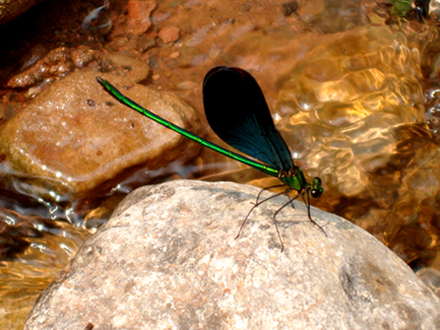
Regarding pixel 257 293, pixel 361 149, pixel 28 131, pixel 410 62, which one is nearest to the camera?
pixel 257 293

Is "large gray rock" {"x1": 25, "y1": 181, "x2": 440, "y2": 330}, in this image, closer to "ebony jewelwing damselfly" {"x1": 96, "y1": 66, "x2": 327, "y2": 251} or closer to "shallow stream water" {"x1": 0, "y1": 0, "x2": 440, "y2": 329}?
"ebony jewelwing damselfly" {"x1": 96, "y1": 66, "x2": 327, "y2": 251}

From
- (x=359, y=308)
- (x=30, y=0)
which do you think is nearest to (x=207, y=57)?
(x=30, y=0)

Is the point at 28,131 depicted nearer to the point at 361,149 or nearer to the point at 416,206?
the point at 361,149

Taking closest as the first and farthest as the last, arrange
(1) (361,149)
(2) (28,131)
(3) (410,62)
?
(2) (28,131), (1) (361,149), (3) (410,62)

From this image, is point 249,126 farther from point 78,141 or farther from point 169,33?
point 169,33

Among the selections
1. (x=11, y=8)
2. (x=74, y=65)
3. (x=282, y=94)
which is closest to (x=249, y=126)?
(x=282, y=94)

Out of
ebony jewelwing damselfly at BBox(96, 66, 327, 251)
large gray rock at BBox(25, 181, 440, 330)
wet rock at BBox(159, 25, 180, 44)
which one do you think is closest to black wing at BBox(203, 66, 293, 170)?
ebony jewelwing damselfly at BBox(96, 66, 327, 251)
